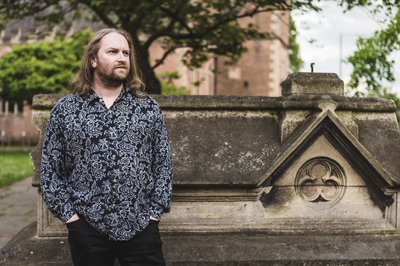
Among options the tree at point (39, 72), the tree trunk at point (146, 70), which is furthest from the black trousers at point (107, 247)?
the tree at point (39, 72)

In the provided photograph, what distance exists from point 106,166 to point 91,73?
1.80 feet

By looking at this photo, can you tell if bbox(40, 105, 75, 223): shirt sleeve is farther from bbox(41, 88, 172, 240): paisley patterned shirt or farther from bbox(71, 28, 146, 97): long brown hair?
bbox(71, 28, 146, 97): long brown hair

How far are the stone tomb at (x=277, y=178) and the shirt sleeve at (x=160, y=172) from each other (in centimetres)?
108

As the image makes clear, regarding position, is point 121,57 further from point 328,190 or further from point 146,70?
point 146,70

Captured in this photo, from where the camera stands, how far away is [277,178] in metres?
4.23

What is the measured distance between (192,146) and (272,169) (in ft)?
2.04

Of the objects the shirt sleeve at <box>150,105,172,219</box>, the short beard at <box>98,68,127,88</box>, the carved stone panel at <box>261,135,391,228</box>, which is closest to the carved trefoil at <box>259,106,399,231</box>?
the carved stone panel at <box>261,135,391,228</box>

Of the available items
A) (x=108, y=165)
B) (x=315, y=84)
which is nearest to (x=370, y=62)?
(x=315, y=84)

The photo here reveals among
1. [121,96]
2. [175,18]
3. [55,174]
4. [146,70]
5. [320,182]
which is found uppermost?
[175,18]

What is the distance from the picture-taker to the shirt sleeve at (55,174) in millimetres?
2816

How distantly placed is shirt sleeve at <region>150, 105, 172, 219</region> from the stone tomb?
1.08m

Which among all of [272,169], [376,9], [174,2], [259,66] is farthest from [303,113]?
[259,66]

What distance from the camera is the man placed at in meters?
2.81

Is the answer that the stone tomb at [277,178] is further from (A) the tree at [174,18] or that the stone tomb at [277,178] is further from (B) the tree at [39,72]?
(B) the tree at [39,72]
